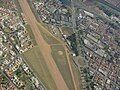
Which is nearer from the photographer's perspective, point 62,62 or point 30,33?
point 62,62

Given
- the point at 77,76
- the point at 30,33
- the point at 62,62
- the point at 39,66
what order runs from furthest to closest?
the point at 30,33 < the point at 62,62 < the point at 77,76 < the point at 39,66

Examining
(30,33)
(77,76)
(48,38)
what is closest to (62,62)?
(77,76)

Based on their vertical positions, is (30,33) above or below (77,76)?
above

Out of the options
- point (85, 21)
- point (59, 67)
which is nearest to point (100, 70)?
point (59, 67)

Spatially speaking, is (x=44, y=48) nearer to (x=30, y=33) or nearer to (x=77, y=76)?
(x=30, y=33)

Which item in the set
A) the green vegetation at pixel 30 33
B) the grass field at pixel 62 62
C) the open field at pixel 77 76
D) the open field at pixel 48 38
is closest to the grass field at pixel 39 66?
the green vegetation at pixel 30 33

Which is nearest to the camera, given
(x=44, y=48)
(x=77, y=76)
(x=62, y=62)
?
Answer: (x=77, y=76)

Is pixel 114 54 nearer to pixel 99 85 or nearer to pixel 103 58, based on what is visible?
pixel 103 58
